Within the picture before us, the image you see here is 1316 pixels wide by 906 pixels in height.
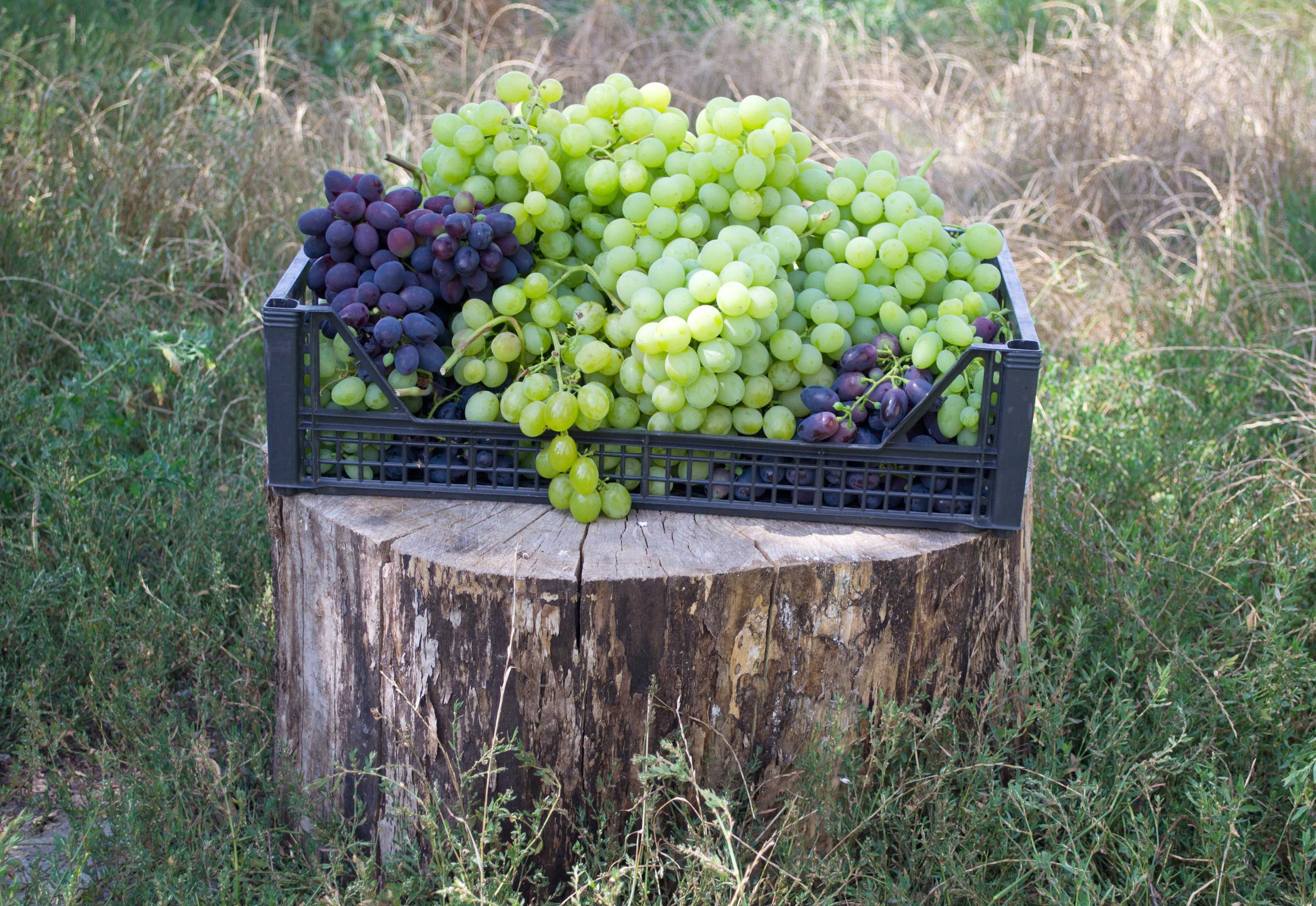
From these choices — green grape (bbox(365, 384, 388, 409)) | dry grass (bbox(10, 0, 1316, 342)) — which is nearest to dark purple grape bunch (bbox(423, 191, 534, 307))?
green grape (bbox(365, 384, 388, 409))

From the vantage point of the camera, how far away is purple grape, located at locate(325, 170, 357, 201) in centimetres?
194

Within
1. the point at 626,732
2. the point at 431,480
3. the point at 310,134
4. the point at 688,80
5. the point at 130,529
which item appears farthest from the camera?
the point at 688,80

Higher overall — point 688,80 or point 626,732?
point 688,80

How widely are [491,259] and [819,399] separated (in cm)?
59

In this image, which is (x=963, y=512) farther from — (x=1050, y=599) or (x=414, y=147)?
(x=414, y=147)

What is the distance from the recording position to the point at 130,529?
296cm

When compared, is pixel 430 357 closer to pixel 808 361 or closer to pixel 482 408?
pixel 482 408

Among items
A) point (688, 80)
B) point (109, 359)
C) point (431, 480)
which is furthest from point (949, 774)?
point (688, 80)

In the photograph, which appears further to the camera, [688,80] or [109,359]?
[688,80]

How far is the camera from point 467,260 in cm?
188

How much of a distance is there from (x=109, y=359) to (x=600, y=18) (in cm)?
395

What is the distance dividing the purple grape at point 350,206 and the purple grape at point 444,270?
0.50 ft

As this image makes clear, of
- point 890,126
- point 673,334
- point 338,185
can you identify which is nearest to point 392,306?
point 338,185

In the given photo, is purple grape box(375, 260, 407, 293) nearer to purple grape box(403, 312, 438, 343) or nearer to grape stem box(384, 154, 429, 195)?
purple grape box(403, 312, 438, 343)
